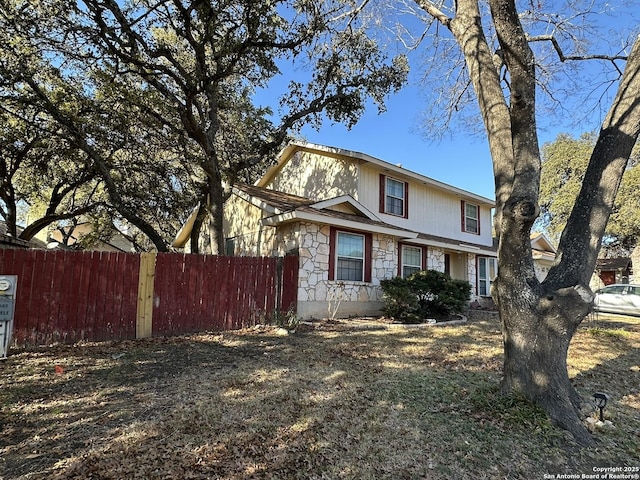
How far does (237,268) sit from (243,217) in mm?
4689

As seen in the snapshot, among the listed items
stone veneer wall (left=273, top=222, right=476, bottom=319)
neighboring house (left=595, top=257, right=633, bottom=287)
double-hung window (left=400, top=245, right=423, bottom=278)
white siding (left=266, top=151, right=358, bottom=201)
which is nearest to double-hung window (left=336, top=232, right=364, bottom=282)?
stone veneer wall (left=273, top=222, right=476, bottom=319)

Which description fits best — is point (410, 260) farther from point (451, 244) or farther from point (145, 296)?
point (145, 296)

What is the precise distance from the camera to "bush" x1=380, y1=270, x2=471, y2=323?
34.7 ft

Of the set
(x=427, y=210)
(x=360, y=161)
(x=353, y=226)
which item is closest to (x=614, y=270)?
(x=427, y=210)

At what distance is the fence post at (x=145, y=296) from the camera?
7.54m

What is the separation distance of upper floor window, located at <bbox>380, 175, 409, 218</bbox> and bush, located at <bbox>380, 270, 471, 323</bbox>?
10.4 ft

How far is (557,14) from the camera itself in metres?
5.69

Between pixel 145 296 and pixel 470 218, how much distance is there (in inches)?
579

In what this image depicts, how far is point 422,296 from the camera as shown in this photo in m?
11.4

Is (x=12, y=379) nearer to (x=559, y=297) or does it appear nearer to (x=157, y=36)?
(x=559, y=297)

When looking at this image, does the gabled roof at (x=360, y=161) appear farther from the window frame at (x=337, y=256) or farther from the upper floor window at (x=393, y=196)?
the window frame at (x=337, y=256)

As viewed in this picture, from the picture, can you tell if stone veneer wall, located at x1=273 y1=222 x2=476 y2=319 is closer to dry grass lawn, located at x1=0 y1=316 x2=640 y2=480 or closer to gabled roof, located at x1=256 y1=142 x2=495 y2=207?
gabled roof, located at x1=256 y1=142 x2=495 y2=207

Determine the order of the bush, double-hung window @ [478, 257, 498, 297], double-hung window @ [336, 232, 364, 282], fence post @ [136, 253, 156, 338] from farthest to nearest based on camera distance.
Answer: double-hung window @ [478, 257, 498, 297] < double-hung window @ [336, 232, 364, 282] < the bush < fence post @ [136, 253, 156, 338]

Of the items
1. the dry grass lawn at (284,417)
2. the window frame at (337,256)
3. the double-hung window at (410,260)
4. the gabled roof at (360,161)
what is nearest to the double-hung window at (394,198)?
the gabled roof at (360,161)
